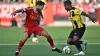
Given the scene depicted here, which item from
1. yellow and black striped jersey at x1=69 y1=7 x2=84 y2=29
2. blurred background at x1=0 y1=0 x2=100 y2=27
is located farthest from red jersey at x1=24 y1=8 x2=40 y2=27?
blurred background at x1=0 y1=0 x2=100 y2=27

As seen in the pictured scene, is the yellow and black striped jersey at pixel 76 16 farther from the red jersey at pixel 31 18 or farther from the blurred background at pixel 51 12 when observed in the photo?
the blurred background at pixel 51 12

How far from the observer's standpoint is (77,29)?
13859 mm

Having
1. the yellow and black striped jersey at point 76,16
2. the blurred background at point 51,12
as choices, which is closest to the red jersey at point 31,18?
the yellow and black striped jersey at point 76,16

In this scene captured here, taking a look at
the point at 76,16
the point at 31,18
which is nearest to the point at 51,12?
the point at 76,16

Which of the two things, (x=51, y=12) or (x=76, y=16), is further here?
(x=51, y=12)

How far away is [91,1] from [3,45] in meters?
15.1

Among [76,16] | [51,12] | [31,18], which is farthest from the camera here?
[51,12]

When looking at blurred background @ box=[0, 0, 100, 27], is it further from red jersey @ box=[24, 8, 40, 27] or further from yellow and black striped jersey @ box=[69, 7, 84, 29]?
red jersey @ box=[24, 8, 40, 27]

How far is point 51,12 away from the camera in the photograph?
30016 millimetres

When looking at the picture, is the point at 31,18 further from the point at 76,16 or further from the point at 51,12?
the point at 51,12

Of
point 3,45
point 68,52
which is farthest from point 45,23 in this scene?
point 68,52

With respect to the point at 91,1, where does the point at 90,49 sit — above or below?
above

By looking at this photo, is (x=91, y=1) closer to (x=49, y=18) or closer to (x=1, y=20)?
(x=49, y=18)

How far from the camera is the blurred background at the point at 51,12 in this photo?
2945cm
